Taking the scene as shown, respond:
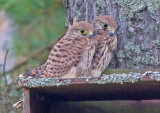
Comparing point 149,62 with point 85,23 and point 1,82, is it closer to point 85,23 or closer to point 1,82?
point 85,23

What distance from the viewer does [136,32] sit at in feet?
12.4

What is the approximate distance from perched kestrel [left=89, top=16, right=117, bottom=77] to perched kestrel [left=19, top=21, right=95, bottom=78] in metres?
0.10

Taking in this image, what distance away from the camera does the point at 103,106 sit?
373cm

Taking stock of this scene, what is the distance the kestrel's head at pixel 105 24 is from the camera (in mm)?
3761

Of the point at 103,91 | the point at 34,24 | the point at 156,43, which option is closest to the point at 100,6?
the point at 156,43

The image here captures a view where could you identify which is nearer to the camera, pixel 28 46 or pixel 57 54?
pixel 57 54

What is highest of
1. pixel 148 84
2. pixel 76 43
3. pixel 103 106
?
pixel 76 43

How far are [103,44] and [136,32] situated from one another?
27 centimetres

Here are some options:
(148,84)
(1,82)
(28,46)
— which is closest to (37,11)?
(28,46)

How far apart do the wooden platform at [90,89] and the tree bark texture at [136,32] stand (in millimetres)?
305

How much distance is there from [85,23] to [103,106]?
2.11ft

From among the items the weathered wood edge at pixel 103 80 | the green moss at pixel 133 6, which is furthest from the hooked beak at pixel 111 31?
the weathered wood edge at pixel 103 80

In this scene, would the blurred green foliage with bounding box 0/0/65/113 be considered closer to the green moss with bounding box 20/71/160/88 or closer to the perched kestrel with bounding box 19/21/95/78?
the perched kestrel with bounding box 19/21/95/78

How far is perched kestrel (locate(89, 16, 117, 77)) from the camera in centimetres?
371
